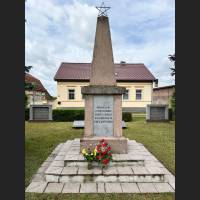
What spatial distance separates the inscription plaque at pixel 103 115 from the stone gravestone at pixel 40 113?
1143 centimetres

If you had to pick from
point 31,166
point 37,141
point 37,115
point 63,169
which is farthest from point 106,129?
point 37,115

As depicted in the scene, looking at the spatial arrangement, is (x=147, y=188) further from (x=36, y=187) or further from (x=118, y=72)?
(x=118, y=72)

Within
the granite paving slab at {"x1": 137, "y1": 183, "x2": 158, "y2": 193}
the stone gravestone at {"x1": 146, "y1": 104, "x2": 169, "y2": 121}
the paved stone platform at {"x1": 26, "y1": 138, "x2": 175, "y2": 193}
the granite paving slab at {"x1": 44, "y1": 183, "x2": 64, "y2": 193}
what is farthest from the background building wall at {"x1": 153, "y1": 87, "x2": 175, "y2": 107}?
the granite paving slab at {"x1": 44, "y1": 183, "x2": 64, "y2": 193}

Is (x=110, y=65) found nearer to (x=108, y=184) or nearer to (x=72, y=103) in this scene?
(x=108, y=184)

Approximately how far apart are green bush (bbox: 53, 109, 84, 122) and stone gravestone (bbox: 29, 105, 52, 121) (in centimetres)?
108

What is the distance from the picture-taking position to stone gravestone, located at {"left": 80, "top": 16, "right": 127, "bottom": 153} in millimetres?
5629

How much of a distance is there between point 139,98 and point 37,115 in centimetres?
1665

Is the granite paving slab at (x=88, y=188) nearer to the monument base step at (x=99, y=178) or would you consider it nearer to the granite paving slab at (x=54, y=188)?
the monument base step at (x=99, y=178)

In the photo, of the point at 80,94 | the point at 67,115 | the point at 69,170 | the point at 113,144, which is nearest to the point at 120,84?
the point at 80,94

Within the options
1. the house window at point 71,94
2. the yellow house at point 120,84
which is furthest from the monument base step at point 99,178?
the house window at point 71,94

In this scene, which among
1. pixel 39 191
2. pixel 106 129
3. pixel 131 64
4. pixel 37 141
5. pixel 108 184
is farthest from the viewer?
pixel 131 64

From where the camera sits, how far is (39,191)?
3984mm

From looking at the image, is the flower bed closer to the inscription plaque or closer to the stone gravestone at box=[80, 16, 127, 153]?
the stone gravestone at box=[80, 16, 127, 153]

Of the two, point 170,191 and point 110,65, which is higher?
point 110,65
